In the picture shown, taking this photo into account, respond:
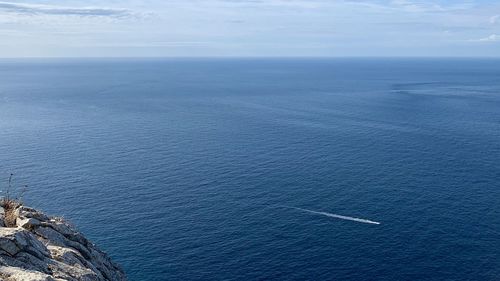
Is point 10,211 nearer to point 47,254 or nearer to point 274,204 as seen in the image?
point 47,254

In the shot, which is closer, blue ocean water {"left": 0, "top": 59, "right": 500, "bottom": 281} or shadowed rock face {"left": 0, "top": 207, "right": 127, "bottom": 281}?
shadowed rock face {"left": 0, "top": 207, "right": 127, "bottom": 281}

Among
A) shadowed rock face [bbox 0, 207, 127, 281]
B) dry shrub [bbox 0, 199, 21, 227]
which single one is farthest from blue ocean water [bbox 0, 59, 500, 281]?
dry shrub [bbox 0, 199, 21, 227]

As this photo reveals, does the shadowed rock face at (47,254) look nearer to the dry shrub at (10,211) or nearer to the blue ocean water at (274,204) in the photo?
the dry shrub at (10,211)

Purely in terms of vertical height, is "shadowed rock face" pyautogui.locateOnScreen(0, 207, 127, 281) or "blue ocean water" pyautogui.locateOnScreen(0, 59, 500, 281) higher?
"shadowed rock face" pyautogui.locateOnScreen(0, 207, 127, 281)

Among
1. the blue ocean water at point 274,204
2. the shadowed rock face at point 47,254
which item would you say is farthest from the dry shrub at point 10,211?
the blue ocean water at point 274,204

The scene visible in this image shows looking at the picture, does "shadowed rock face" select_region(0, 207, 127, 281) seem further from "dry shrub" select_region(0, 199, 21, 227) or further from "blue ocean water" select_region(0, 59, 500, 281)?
→ "blue ocean water" select_region(0, 59, 500, 281)

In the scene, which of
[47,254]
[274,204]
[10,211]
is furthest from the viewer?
[274,204]

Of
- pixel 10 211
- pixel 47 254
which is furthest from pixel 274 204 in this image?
pixel 47 254

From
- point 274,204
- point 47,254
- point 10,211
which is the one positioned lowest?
point 274,204
